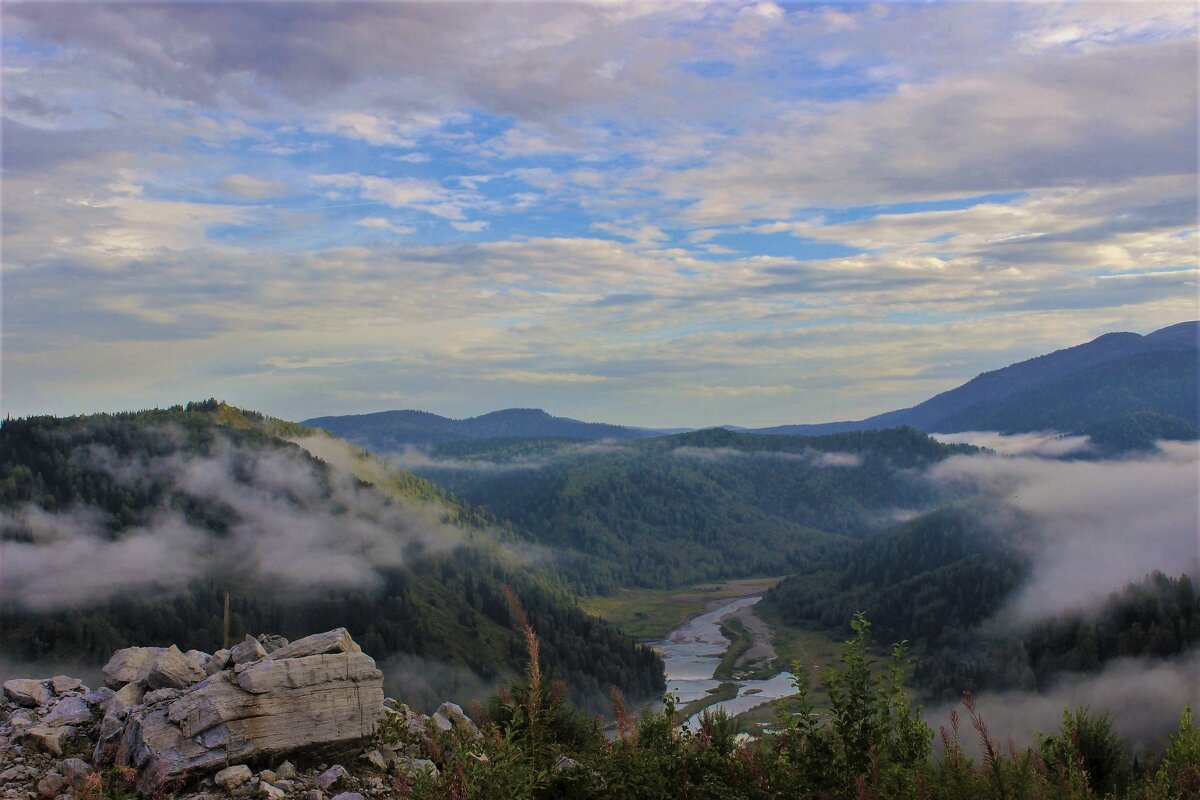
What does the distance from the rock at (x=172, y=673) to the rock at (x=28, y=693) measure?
506 cm

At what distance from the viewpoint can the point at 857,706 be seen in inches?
756

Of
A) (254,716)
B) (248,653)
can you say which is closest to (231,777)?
(254,716)

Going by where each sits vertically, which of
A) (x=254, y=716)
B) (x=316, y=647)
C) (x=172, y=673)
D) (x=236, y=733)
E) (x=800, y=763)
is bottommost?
(x=236, y=733)

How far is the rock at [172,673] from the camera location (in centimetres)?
2905

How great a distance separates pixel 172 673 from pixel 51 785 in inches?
200

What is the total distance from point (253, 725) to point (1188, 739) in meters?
32.7

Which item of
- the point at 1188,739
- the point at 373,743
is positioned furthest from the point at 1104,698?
the point at 373,743

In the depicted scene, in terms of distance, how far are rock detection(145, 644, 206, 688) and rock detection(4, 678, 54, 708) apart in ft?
16.6

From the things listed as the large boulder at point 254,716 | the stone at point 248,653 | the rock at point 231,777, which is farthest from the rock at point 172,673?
the rock at point 231,777

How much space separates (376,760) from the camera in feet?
88.0

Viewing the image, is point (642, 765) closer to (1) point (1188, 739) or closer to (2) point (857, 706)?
(2) point (857, 706)

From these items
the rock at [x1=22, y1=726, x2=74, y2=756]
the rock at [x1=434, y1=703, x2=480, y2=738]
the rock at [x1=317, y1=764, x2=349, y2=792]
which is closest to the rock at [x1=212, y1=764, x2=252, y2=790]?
the rock at [x1=317, y1=764, x2=349, y2=792]

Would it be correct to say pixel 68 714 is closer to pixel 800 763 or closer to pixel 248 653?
pixel 248 653

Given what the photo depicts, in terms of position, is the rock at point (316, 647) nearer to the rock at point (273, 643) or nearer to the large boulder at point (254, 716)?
the large boulder at point (254, 716)
